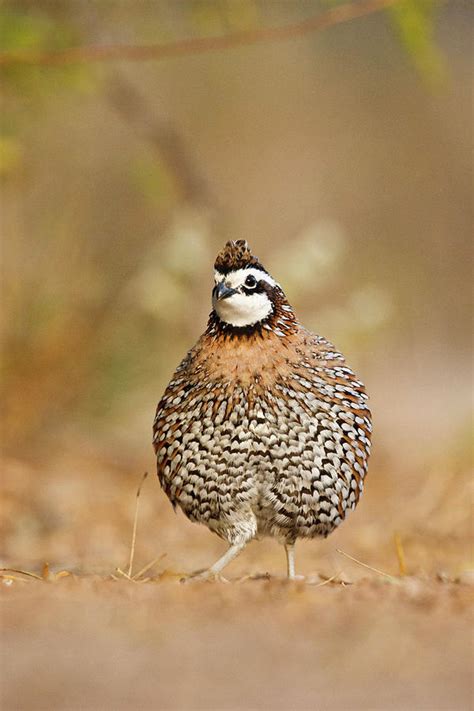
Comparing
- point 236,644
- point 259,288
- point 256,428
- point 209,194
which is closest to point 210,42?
point 259,288

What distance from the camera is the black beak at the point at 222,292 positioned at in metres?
4.28

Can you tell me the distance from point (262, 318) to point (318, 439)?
1.81 feet

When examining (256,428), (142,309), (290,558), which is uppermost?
(142,309)

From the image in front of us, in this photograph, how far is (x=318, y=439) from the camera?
4246 millimetres

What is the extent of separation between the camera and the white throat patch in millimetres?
4316

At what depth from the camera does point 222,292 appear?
14.0 feet

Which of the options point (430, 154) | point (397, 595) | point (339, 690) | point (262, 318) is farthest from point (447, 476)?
point (430, 154)

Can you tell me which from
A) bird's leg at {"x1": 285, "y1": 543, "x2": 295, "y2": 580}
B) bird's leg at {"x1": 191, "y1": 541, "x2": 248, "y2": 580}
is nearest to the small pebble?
bird's leg at {"x1": 285, "y1": 543, "x2": 295, "y2": 580}

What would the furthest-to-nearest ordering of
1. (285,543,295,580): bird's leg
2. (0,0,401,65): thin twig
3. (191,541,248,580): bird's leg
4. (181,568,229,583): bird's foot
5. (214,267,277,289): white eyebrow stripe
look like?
(0,0,401,65): thin twig < (285,543,295,580): bird's leg < (214,267,277,289): white eyebrow stripe < (191,541,248,580): bird's leg < (181,568,229,583): bird's foot

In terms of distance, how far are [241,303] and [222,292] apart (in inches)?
4.6

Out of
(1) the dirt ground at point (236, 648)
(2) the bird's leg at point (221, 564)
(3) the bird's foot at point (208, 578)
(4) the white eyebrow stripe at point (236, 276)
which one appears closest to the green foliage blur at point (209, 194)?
(4) the white eyebrow stripe at point (236, 276)

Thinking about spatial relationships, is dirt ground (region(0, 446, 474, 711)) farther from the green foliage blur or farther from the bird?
the green foliage blur

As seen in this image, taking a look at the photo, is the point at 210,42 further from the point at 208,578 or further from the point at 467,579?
the point at 467,579

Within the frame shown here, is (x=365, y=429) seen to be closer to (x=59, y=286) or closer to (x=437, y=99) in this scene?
(x=59, y=286)
